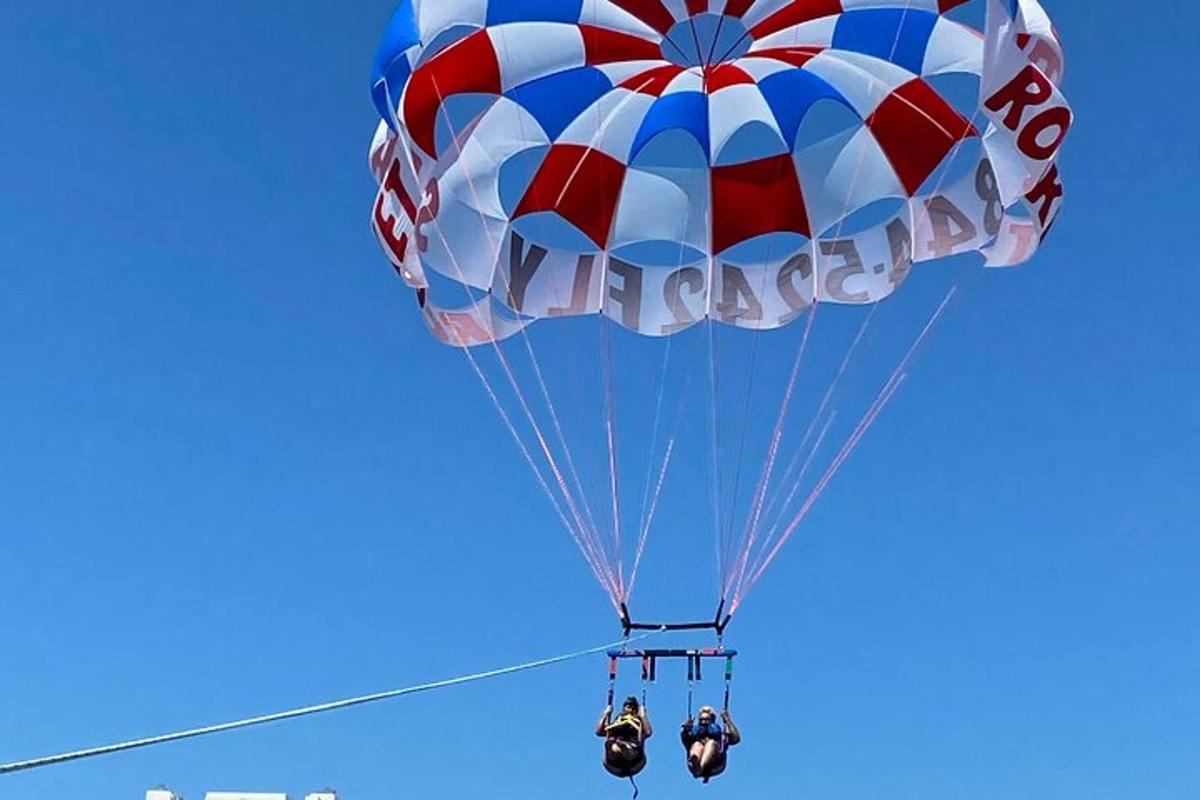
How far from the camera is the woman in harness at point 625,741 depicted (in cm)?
987

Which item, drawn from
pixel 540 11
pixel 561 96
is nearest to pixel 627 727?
pixel 561 96

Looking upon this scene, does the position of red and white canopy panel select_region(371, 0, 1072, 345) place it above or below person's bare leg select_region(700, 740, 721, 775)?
above

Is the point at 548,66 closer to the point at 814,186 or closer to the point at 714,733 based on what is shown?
the point at 814,186

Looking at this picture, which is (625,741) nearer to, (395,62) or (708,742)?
(708,742)

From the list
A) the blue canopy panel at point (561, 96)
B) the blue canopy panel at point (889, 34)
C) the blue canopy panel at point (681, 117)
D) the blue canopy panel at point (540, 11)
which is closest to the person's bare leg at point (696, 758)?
the blue canopy panel at point (681, 117)

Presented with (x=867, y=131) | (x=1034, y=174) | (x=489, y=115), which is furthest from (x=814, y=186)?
(x=489, y=115)

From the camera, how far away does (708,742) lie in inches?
392

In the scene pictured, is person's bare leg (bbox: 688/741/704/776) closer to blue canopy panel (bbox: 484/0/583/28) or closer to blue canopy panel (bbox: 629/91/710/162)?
blue canopy panel (bbox: 629/91/710/162)

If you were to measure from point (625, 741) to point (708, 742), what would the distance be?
572 mm

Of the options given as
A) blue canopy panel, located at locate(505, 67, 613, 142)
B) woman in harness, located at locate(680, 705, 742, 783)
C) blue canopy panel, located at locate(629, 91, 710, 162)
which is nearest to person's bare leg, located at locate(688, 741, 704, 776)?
woman in harness, located at locate(680, 705, 742, 783)

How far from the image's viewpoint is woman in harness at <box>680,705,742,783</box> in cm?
988

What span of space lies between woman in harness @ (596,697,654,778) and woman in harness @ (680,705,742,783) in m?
0.29

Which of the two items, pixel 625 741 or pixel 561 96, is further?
pixel 561 96

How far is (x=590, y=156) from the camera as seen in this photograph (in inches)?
469
